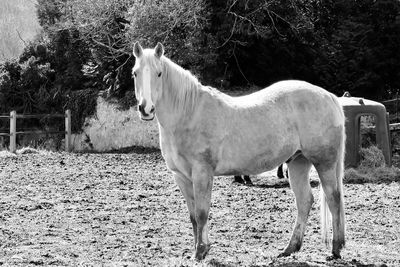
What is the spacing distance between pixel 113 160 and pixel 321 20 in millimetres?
8782

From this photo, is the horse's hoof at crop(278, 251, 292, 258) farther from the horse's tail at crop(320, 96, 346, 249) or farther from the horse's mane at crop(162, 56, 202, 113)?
the horse's mane at crop(162, 56, 202, 113)

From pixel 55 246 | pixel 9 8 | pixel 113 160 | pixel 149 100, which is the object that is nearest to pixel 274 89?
pixel 149 100

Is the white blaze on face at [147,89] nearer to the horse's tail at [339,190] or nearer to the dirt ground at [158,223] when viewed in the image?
the dirt ground at [158,223]

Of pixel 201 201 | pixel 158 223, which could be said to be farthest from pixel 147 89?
pixel 158 223

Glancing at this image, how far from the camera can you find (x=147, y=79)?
4.56 m

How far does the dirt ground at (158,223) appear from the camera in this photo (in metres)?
4.96

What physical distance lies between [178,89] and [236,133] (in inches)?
22.4

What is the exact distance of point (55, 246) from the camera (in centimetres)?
534

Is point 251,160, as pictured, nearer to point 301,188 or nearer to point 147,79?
point 301,188

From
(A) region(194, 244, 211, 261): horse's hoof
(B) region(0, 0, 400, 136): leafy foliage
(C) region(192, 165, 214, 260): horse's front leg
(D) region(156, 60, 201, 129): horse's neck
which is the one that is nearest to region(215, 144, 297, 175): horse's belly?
(C) region(192, 165, 214, 260): horse's front leg

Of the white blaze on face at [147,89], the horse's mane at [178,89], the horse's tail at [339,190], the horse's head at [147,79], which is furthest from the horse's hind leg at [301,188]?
the white blaze on face at [147,89]

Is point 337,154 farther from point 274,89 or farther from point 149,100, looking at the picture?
point 149,100

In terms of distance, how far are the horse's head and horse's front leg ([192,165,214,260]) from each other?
1.98 ft

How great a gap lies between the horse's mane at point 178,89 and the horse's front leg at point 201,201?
509mm
